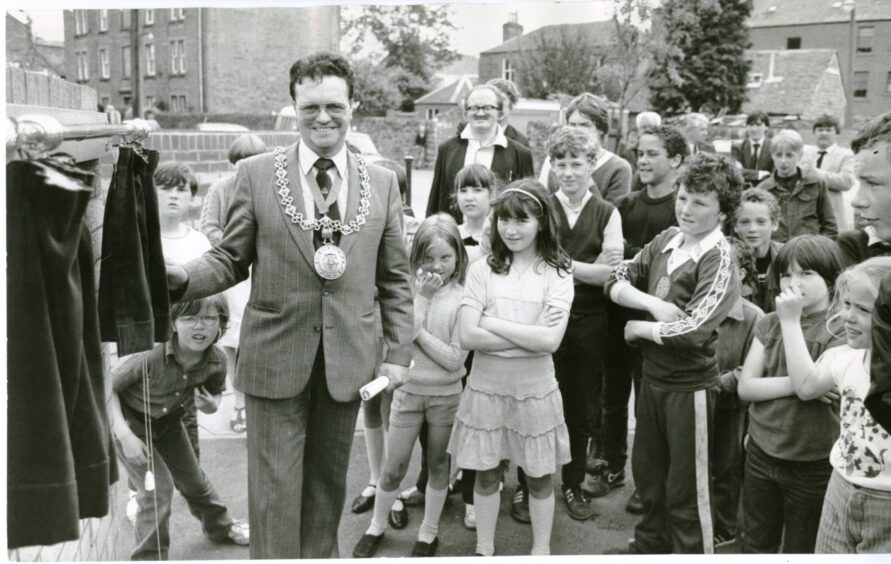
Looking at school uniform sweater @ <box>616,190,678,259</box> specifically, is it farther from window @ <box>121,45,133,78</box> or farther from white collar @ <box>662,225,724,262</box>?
window @ <box>121,45,133,78</box>

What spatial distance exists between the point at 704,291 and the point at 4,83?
2611mm

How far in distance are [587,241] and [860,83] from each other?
44.2 meters

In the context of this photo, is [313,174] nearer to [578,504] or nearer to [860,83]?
[578,504]

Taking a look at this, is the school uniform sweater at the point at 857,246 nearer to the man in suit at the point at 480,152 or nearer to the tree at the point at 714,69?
the man in suit at the point at 480,152

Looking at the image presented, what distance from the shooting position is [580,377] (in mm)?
4148

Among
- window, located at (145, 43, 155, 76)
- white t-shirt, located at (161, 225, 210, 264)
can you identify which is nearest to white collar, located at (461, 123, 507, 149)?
white t-shirt, located at (161, 225, 210, 264)

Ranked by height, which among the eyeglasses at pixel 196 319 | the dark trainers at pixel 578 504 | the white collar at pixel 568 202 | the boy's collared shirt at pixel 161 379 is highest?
the white collar at pixel 568 202

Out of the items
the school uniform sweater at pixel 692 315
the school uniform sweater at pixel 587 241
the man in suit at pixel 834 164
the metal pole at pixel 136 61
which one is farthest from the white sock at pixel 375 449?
the metal pole at pixel 136 61

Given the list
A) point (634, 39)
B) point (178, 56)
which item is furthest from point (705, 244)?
point (178, 56)

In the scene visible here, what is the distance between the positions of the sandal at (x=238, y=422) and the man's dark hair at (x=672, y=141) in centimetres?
305

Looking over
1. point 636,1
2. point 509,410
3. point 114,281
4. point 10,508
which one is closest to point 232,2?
point 114,281

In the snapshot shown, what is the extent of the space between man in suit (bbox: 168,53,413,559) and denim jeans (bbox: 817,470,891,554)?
162 centimetres

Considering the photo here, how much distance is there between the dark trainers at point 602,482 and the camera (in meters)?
4.34

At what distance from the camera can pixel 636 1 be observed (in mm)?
13398
